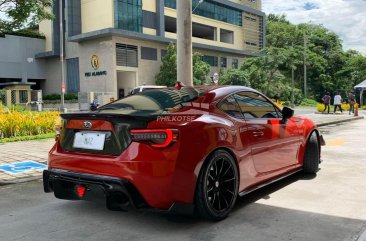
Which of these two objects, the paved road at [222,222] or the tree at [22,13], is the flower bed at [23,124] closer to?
the tree at [22,13]

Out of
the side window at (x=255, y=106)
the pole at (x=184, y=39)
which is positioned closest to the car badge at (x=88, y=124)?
the side window at (x=255, y=106)

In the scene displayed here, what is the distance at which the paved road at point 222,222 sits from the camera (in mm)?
3879

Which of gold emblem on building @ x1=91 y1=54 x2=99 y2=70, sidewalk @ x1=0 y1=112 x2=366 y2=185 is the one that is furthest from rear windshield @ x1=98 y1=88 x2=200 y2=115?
gold emblem on building @ x1=91 y1=54 x2=99 y2=70

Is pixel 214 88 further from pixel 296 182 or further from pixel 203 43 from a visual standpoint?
pixel 203 43

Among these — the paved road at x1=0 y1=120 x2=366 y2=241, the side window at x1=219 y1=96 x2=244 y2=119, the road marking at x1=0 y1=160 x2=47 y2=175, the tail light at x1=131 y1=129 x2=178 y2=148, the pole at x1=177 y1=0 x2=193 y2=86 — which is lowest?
the paved road at x1=0 y1=120 x2=366 y2=241

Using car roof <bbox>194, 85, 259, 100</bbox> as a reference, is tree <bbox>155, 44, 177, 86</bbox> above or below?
above

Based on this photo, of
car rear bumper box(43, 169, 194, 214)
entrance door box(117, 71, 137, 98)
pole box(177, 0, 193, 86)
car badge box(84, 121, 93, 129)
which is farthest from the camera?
entrance door box(117, 71, 137, 98)

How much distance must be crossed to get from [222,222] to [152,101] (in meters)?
1.56

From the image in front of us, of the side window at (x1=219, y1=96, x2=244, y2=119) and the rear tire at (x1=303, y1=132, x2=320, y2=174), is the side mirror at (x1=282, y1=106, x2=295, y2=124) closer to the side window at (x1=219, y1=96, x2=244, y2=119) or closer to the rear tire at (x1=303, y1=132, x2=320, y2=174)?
the rear tire at (x1=303, y1=132, x2=320, y2=174)

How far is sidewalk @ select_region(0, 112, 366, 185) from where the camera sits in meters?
6.64

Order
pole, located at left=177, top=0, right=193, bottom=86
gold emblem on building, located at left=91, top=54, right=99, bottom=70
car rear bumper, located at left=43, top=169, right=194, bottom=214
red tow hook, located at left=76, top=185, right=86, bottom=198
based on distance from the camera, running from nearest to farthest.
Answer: car rear bumper, located at left=43, top=169, right=194, bottom=214 → red tow hook, located at left=76, top=185, right=86, bottom=198 → pole, located at left=177, top=0, right=193, bottom=86 → gold emblem on building, located at left=91, top=54, right=99, bottom=70

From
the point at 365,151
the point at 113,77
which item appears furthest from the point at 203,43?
the point at 365,151

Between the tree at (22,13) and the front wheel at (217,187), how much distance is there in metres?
5.44

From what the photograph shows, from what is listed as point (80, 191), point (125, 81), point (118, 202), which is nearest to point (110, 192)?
point (118, 202)
